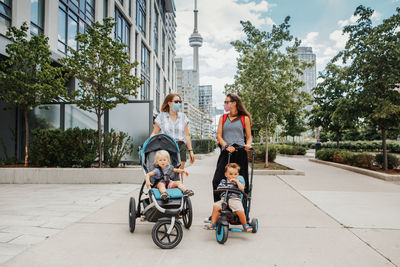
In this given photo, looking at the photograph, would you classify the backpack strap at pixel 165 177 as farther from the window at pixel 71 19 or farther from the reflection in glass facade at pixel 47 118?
the window at pixel 71 19

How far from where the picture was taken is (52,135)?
873 cm

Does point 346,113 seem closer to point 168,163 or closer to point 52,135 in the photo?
point 168,163

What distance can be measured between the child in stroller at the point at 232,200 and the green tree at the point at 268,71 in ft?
27.5

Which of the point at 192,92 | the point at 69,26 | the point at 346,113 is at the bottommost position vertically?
the point at 346,113

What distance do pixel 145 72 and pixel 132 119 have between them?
19.7m

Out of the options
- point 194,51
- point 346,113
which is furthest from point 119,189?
point 194,51

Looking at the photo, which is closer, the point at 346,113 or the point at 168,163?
the point at 168,163

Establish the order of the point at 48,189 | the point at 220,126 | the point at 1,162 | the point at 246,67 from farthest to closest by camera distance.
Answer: the point at 246,67, the point at 1,162, the point at 48,189, the point at 220,126

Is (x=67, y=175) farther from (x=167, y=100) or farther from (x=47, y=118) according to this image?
(x=167, y=100)

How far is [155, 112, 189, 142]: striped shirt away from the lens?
469cm

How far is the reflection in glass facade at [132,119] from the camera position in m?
11.4

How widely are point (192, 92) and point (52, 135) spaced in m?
191

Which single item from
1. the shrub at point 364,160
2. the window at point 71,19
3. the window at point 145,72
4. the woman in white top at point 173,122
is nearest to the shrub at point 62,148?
the woman in white top at point 173,122

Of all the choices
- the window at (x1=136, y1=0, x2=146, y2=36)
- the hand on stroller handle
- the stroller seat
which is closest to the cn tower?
the window at (x1=136, y1=0, x2=146, y2=36)
